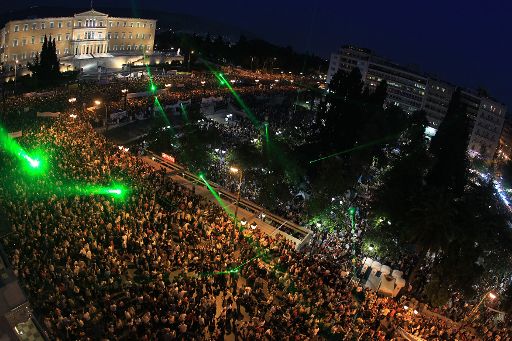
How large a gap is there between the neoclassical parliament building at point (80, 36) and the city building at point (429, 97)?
41.6 meters

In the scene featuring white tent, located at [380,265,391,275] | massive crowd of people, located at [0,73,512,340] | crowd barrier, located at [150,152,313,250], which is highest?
massive crowd of people, located at [0,73,512,340]

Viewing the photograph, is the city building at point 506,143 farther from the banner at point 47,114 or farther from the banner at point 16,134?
the banner at point 16,134

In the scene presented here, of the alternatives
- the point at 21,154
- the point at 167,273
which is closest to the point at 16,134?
the point at 21,154

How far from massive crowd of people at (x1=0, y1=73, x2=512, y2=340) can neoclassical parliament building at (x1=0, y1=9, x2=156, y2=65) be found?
36.4m

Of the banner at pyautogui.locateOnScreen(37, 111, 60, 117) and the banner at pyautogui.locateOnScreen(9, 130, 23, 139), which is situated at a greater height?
the banner at pyautogui.locateOnScreen(9, 130, 23, 139)

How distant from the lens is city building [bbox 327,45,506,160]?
74.9 m

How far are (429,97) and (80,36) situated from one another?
65.3 metres

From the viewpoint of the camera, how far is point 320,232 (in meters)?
28.2

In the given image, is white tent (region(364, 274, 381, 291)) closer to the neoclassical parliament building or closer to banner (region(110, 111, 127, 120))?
banner (region(110, 111, 127, 120))

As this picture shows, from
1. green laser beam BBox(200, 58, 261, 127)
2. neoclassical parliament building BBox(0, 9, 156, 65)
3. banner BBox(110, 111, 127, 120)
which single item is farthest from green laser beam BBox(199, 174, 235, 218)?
neoclassical parliament building BBox(0, 9, 156, 65)

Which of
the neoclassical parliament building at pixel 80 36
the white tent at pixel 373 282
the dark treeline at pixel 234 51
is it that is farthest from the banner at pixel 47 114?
the dark treeline at pixel 234 51

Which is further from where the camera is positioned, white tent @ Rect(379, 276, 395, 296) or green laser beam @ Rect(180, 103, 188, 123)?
green laser beam @ Rect(180, 103, 188, 123)

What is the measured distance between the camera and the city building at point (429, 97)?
246 ft

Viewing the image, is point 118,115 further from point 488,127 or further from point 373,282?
point 488,127
